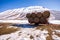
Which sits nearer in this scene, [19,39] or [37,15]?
[19,39]

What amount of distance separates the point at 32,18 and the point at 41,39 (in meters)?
16.6

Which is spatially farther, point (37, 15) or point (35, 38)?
point (37, 15)

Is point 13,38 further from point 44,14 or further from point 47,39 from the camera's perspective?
point 44,14

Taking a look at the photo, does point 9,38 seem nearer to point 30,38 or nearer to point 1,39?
point 1,39

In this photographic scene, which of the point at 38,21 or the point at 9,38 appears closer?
the point at 9,38

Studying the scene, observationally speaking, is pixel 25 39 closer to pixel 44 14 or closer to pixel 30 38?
pixel 30 38

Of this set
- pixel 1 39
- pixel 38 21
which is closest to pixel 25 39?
pixel 1 39

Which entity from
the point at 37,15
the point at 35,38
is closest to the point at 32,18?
the point at 37,15

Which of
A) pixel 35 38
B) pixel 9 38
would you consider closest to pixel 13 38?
pixel 9 38

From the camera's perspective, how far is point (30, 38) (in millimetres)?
17031

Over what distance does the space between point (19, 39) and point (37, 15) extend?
1630 centimetres

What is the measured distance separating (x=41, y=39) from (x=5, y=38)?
4.49 meters

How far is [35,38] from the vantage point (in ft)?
56.1

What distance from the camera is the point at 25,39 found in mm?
16641
